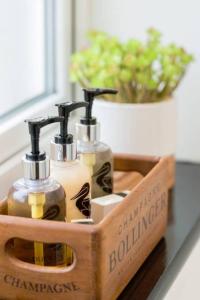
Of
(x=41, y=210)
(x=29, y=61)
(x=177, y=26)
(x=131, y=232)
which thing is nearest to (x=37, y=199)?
(x=41, y=210)

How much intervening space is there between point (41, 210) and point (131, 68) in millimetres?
406

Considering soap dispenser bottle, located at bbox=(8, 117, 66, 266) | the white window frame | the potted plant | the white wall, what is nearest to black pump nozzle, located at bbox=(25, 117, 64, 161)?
soap dispenser bottle, located at bbox=(8, 117, 66, 266)

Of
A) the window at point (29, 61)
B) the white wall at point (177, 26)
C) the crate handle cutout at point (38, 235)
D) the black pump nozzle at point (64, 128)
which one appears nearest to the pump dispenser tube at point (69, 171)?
the black pump nozzle at point (64, 128)

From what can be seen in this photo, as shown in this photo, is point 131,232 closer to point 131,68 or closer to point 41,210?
point 41,210

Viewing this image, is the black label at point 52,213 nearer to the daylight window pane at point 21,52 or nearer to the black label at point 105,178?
the black label at point 105,178

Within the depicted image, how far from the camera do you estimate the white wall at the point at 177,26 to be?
4.51 ft

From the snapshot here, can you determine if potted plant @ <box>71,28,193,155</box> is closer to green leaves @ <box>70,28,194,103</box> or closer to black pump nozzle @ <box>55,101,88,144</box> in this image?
green leaves @ <box>70,28,194,103</box>

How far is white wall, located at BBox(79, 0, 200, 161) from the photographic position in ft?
4.51

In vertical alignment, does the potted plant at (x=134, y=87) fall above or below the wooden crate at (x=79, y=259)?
above

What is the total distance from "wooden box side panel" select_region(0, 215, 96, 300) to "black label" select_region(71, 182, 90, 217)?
0.36 feet

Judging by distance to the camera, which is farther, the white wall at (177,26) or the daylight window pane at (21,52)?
the white wall at (177,26)

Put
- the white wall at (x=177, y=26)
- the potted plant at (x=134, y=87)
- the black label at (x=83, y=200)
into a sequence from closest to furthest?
the black label at (x=83, y=200) → the potted plant at (x=134, y=87) → the white wall at (x=177, y=26)

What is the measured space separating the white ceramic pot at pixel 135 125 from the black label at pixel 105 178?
20cm

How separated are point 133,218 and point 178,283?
114 millimetres
